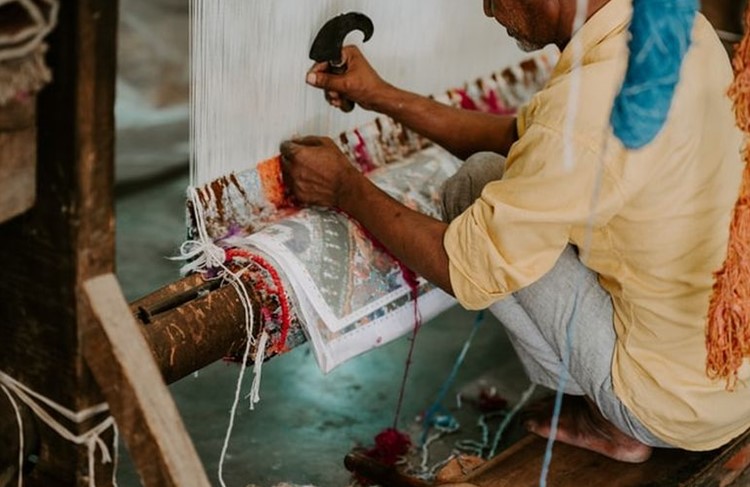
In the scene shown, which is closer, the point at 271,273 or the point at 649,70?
the point at 649,70

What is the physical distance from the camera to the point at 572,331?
2197 mm

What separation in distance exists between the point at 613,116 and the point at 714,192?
387 mm

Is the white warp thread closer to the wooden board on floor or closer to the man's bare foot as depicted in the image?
the wooden board on floor

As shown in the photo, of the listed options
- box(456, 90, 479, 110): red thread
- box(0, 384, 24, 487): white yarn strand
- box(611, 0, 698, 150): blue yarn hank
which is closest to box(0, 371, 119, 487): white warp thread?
box(0, 384, 24, 487): white yarn strand

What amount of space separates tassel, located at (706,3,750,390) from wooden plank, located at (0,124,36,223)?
1050 mm

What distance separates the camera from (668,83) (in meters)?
1.68

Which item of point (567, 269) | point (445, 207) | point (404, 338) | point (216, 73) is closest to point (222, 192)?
point (216, 73)

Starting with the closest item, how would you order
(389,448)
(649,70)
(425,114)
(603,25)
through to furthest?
(649,70), (603,25), (425,114), (389,448)

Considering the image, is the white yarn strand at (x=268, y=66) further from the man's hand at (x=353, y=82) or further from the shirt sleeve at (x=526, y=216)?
the shirt sleeve at (x=526, y=216)

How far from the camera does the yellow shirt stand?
1845 mm

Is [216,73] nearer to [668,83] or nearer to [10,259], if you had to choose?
[10,259]

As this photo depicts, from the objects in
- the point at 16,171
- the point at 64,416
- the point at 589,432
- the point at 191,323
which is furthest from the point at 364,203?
the point at 16,171

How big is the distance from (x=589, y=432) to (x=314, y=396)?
0.84 meters

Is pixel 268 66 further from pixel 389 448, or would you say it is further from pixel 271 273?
pixel 389 448
